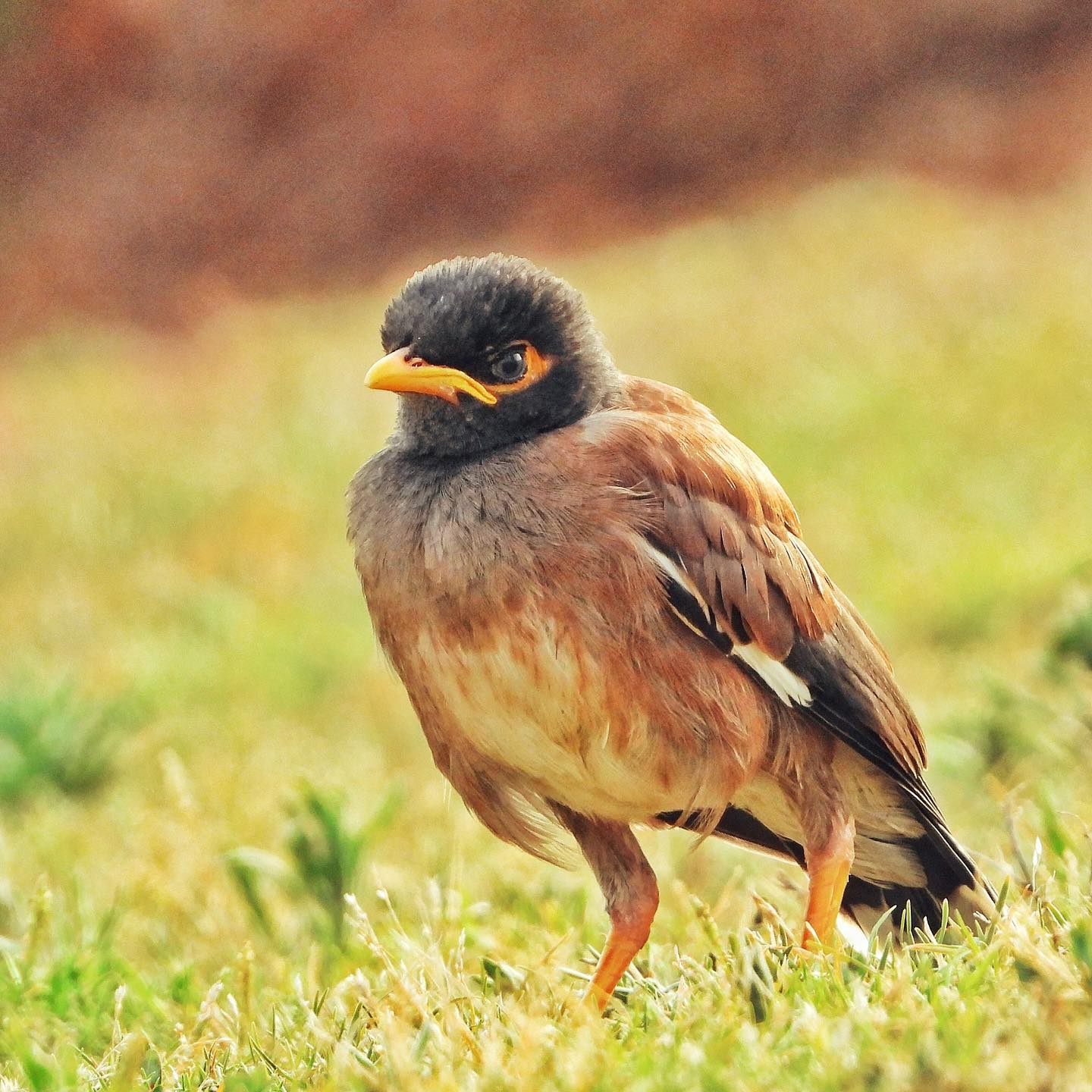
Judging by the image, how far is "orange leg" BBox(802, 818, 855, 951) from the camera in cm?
361

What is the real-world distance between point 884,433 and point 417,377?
8.18 meters

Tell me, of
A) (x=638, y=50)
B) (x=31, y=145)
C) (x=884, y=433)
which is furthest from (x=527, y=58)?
(x=884, y=433)

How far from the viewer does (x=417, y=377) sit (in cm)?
359

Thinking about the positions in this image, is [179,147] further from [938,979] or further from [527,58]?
[938,979]

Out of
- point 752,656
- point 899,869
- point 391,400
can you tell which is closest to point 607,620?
point 752,656

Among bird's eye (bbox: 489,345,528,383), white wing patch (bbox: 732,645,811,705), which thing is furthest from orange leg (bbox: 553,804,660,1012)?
bird's eye (bbox: 489,345,528,383)

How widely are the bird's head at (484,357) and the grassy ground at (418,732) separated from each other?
114 cm

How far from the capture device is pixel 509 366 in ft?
12.2

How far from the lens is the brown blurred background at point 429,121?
82.3 ft

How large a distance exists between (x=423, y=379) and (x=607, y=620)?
73cm

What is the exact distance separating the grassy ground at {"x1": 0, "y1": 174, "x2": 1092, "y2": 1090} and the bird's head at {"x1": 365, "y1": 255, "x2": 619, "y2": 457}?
1.14 meters

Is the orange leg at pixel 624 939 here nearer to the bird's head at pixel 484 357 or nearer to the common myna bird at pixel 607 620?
the common myna bird at pixel 607 620

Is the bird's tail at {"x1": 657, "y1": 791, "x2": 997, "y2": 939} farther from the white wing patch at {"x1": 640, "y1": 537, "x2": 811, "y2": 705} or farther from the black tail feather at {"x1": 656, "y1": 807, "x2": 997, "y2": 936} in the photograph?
the white wing patch at {"x1": 640, "y1": 537, "x2": 811, "y2": 705}

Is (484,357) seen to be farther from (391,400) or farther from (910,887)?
(391,400)
